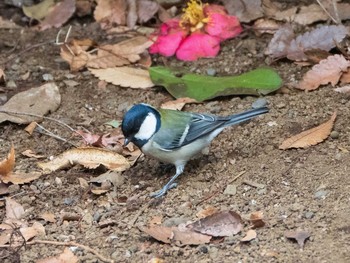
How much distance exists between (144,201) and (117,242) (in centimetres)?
41

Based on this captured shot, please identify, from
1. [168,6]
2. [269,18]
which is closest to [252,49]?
[269,18]

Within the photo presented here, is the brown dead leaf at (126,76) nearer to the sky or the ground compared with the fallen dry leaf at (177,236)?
nearer to the ground

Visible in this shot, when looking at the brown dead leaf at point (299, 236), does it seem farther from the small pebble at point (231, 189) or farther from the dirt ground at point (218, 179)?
the small pebble at point (231, 189)

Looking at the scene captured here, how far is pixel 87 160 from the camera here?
479 cm

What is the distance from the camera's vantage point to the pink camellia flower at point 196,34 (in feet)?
18.9

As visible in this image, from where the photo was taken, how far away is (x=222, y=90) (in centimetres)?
530

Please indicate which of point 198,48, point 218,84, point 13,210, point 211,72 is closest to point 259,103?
point 218,84

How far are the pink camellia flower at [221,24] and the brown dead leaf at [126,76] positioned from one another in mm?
567

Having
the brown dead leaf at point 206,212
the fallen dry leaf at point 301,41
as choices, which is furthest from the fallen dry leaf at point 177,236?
the fallen dry leaf at point 301,41

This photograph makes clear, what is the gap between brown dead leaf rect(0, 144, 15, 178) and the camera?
4.64 m

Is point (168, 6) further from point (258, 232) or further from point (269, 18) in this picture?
point (258, 232)

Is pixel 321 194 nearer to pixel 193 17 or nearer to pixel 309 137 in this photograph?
pixel 309 137

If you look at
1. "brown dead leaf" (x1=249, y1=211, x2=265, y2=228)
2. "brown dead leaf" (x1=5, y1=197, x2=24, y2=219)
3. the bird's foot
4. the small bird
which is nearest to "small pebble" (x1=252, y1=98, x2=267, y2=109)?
the small bird

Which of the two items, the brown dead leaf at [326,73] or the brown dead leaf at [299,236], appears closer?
the brown dead leaf at [299,236]
